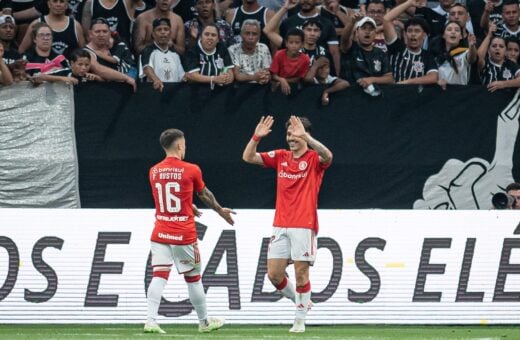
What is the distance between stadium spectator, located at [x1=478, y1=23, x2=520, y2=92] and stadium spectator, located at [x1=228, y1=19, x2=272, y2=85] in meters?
3.22

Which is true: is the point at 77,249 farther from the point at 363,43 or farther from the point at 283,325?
the point at 363,43

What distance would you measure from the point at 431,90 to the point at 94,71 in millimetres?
4783

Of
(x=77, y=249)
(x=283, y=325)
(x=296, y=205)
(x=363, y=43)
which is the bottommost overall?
(x=283, y=325)

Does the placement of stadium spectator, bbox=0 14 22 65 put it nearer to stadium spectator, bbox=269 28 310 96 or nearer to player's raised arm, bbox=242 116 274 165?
stadium spectator, bbox=269 28 310 96

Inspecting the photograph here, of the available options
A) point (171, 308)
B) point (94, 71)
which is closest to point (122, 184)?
point (94, 71)

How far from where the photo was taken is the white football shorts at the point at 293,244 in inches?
433

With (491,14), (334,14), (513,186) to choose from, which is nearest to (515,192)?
(513,186)

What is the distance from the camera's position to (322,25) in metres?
15.8

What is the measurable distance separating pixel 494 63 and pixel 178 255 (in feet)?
23.7

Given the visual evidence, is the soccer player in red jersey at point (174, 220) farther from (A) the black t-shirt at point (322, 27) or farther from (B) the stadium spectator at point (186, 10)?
(B) the stadium spectator at point (186, 10)

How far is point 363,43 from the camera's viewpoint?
1543 cm

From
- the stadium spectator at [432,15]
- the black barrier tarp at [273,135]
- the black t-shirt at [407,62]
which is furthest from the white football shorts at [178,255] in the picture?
the stadium spectator at [432,15]

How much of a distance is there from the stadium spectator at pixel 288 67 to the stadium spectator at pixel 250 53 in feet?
0.62

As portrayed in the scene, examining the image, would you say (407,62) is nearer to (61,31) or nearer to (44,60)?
(61,31)
